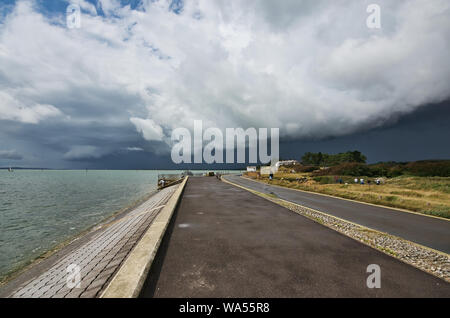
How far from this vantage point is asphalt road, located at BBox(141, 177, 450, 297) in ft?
11.9

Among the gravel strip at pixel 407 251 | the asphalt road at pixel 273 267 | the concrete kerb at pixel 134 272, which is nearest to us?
the concrete kerb at pixel 134 272

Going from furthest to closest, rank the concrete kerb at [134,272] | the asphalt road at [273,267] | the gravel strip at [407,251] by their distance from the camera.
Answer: the gravel strip at [407,251] < the asphalt road at [273,267] < the concrete kerb at [134,272]

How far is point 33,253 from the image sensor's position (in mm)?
10242

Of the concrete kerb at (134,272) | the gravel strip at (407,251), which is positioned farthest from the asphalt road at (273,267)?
the gravel strip at (407,251)

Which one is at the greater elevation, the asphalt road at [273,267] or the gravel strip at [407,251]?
the asphalt road at [273,267]

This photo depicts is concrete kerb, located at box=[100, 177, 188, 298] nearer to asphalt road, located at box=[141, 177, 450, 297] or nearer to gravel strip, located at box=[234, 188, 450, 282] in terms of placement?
asphalt road, located at box=[141, 177, 450, 297]

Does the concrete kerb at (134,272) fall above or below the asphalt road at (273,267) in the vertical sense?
above

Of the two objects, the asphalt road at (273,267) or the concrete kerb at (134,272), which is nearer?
the concrete kerb at (134,272)

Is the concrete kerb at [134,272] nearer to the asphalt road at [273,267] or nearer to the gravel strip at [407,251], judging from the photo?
the asphalt road at [273,267]

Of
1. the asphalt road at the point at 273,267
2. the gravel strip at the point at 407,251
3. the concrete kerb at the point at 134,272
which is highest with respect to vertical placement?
the concrete kerb at the point at 134,272

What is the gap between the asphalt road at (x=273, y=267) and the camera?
3.62 metres

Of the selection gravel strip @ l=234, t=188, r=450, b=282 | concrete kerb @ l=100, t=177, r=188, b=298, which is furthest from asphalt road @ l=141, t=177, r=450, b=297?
gravel strip @ l=234, t=188, r=450, b=282
